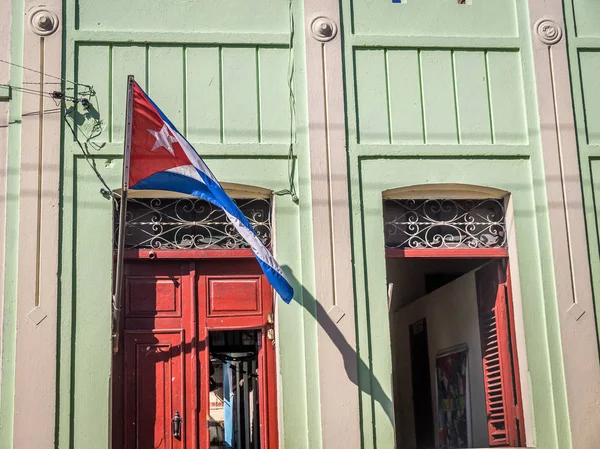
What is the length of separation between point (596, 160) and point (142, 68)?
4.64 m

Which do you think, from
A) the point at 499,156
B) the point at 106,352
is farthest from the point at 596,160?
the point at 106,352

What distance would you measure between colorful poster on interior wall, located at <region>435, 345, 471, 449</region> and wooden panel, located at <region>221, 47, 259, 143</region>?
12.7 feet

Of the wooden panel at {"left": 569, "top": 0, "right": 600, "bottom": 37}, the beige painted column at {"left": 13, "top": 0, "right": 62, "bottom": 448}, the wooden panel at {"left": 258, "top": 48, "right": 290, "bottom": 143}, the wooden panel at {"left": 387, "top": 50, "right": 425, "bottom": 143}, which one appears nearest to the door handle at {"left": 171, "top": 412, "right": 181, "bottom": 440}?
the beige painted column at {"left": 13, "top": 0, "right": 62, "bottom": 448}

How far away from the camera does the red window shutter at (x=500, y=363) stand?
9.66 metres

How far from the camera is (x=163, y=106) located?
9.65m

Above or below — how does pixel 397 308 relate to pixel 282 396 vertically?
above

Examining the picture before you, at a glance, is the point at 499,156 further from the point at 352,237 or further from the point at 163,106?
the point at 163,106

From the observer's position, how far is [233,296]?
376 inches

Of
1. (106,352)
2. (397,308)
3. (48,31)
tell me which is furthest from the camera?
(397,308)

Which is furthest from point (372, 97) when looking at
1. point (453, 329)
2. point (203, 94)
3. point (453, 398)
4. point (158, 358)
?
point (453, 398)

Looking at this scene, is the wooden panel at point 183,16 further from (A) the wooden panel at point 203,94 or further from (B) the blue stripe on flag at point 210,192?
(B) the blue stripe on flag at point 210,192

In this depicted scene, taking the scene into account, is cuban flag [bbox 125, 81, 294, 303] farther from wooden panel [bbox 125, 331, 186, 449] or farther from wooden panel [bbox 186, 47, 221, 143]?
wooden panel [bbox 125, 331, 186, 449]

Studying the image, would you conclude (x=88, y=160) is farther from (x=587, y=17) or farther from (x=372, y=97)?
(x=587, y=17)

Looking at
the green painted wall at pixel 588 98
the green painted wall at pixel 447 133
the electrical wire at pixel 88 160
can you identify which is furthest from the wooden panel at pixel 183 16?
the green painted wall at pixel 588 98
